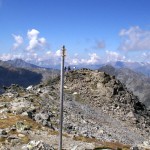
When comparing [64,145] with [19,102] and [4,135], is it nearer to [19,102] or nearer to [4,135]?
[4,135]

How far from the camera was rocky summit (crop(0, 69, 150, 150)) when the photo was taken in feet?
172

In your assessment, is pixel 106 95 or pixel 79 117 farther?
pixel 106 95

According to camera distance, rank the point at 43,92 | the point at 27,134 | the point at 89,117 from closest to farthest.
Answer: the point at 27,134
the point at 89,117
the point at 43,92

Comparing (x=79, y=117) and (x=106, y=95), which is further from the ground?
(x=106, y=95)

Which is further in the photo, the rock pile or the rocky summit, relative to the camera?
the rock pile

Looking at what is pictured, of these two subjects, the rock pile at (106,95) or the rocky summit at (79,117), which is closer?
the rocky summit at (79,117)

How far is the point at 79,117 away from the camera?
271 ft

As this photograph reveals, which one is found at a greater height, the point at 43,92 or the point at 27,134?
the point at 43,92

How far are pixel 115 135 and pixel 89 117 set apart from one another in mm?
12755

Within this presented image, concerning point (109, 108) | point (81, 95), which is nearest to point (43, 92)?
point (81, 95)

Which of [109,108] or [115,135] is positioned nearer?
[115,135]

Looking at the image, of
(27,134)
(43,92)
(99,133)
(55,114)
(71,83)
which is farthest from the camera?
(71,83)

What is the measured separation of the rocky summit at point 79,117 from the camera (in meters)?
52.3

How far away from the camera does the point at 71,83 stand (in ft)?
362
